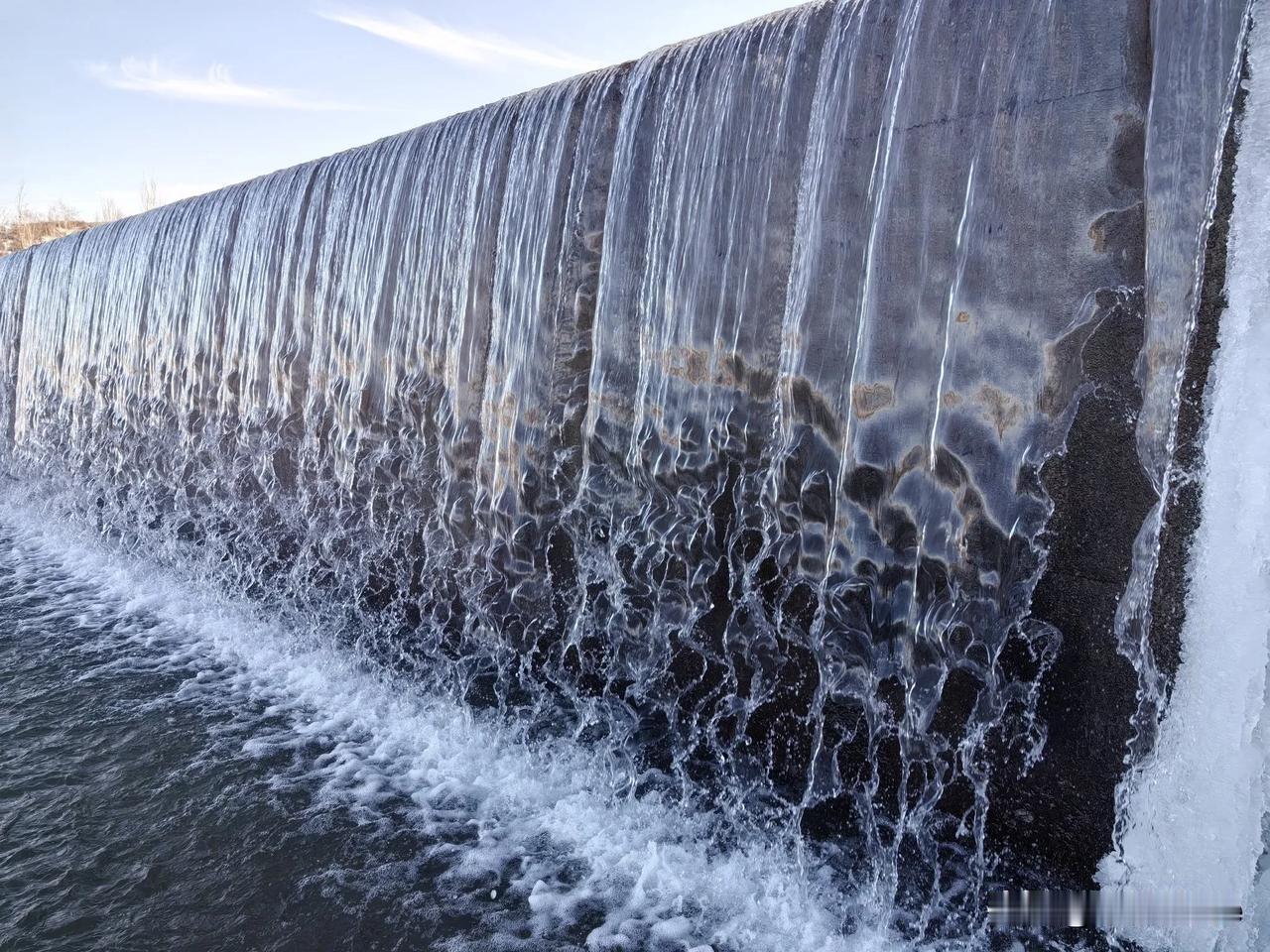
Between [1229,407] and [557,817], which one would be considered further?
[557,817]

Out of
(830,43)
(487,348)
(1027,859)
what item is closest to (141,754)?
(487,348)

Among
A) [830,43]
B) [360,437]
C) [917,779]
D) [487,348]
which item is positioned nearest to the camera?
[917,779]

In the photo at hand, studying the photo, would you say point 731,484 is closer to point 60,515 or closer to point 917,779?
point 917,779

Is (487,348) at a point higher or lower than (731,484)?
higher

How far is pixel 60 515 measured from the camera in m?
9.57

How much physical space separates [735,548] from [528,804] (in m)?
1.41

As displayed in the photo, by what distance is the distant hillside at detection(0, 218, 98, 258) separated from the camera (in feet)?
86.0

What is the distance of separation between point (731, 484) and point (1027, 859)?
1.72m

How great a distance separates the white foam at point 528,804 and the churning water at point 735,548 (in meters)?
0.02

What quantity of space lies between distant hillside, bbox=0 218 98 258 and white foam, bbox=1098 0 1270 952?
31385mm

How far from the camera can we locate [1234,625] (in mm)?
2281
